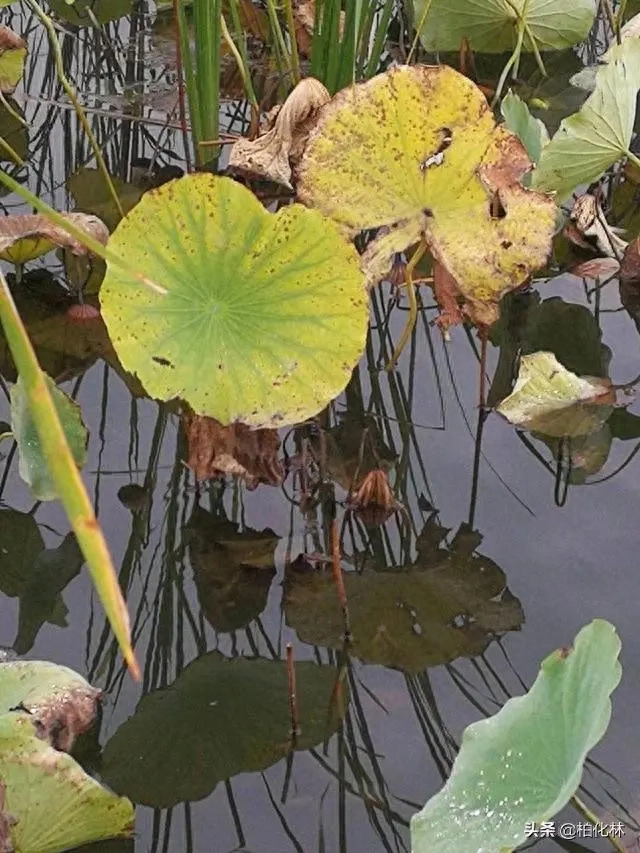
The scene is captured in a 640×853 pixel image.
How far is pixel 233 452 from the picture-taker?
1.40 metres

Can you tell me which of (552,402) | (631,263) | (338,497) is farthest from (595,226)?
(338,497)

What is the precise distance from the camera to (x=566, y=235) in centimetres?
192

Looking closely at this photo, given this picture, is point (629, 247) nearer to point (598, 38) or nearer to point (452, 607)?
point (452, 607)

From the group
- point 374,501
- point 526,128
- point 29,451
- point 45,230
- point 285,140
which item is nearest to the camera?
point 29,451

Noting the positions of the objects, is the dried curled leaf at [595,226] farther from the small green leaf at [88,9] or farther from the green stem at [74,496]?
the green stem at [74,496]

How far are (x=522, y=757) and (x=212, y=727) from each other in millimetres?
347

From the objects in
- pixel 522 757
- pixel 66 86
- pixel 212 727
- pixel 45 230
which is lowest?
pixel 212 727

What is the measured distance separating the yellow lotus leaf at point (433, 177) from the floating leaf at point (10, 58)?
1.01 metres

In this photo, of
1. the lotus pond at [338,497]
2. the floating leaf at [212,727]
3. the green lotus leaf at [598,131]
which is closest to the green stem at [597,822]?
the lotus pond at [338,497]

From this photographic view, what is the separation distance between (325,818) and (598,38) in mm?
2299

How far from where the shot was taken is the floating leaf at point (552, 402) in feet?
5.00

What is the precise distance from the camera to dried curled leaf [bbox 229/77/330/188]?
162 centimetres

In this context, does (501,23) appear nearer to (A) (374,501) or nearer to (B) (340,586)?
(A) (374,501)

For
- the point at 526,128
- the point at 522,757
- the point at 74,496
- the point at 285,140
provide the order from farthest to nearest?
1. the point at 526,128
2. the point at 285,140
3. the point at 522,757
4. the point at 74,496
